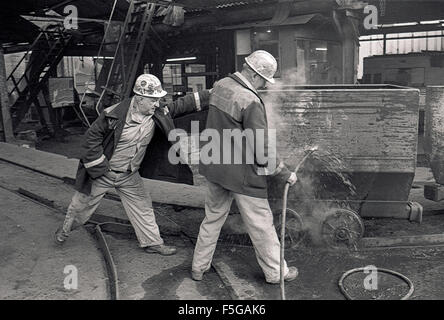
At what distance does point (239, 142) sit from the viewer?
3.85m

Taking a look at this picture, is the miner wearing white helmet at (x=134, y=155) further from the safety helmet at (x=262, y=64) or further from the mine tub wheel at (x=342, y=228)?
the mine tub wheel at (x=342, y=228)

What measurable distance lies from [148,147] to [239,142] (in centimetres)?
135

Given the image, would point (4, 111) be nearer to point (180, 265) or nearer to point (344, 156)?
point (180, 265)

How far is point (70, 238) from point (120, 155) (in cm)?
135

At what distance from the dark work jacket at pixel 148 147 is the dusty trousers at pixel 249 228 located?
2.71 ft

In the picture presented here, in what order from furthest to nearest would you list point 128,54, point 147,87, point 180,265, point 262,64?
point 128,54 → point 180,265 → point 147,87 → point 262,64

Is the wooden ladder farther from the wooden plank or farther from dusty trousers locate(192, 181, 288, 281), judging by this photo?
dusty trousers locate(192, 181, 288, 281)

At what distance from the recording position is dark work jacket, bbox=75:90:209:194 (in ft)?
14.5

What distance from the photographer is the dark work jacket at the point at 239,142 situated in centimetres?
378

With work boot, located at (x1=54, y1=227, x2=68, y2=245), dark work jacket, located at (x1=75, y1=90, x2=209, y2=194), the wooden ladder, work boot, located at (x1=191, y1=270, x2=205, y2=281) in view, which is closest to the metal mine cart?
dark work jacket, located at (x1=75, y1=90, x2=209, y2=194)

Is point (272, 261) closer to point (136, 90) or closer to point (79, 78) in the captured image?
point (136, 90)

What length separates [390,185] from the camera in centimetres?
465

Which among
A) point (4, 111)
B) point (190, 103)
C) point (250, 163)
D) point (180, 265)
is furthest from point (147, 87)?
point (4, 111)

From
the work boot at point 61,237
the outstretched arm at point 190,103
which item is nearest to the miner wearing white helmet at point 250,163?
the outstretched arm at point 190,103
